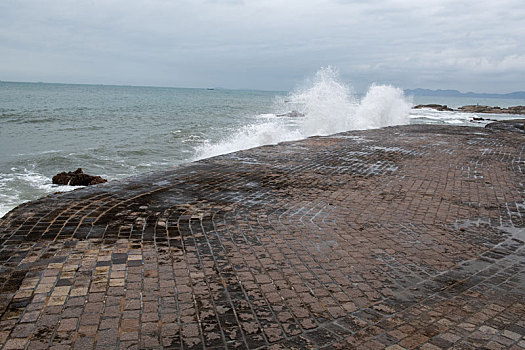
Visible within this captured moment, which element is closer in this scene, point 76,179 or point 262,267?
point 262,267

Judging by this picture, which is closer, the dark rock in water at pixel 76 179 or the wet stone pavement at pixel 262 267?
the wet stone pavement at pixel 262 267

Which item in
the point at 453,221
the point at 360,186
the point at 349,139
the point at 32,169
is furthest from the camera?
the point at 349,139

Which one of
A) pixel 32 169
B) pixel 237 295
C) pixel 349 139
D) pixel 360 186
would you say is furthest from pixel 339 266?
pixel 32 169

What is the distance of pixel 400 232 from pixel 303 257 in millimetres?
1532

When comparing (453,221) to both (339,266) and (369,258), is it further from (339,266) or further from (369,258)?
(339,266)

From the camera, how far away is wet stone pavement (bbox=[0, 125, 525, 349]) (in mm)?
2805

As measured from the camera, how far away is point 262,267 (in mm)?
3783

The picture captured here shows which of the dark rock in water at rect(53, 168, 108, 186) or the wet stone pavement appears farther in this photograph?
the dark rock in water at rect(53, 168, 108, 186)

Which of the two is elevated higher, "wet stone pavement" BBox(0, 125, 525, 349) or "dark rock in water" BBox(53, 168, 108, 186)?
"wet stone pavement" BBox(0, 125, 525, 349)

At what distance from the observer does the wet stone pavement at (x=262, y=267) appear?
110 inches

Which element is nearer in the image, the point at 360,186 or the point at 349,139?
the point at 360,186

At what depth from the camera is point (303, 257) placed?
406 centimetres

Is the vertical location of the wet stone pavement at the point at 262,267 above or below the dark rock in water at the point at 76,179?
above

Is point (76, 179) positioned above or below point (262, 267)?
below
